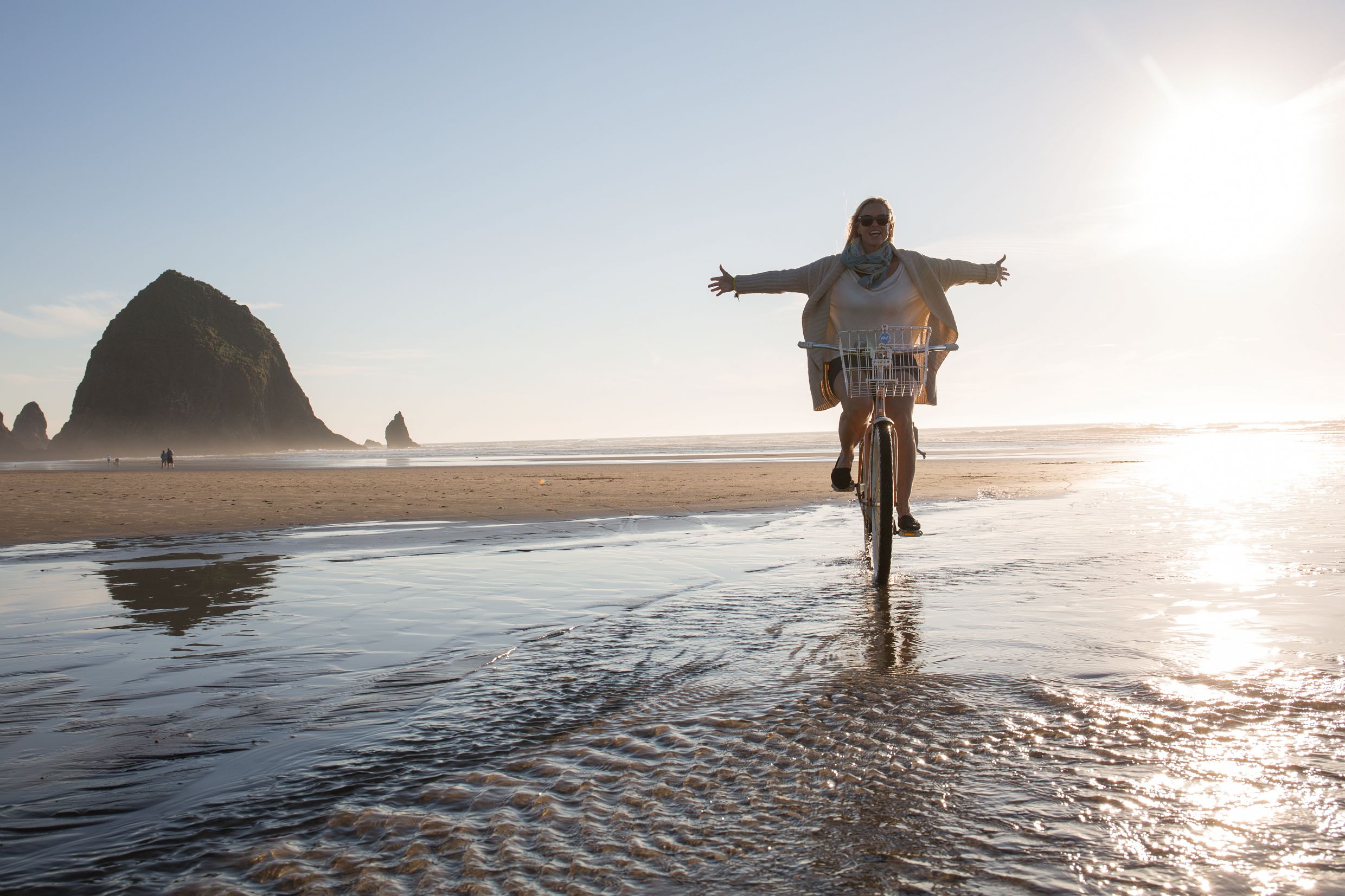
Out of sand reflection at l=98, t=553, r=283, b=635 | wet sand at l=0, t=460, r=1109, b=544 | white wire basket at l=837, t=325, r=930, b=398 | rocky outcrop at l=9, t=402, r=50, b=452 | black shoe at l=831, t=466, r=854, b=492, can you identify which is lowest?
sand reflection at l=98, t=553, r=283, b=635

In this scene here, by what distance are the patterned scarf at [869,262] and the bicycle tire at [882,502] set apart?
1.12 metres

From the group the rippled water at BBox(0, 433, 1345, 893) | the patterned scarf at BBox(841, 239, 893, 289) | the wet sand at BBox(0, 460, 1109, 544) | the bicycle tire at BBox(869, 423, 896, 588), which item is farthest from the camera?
the wet sand at BBox(0, 460, 1109, 544)

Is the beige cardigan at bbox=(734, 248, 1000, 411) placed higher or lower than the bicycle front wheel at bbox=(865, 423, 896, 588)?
higher

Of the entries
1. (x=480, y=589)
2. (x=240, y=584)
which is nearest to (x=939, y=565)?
(x=480, y=589)

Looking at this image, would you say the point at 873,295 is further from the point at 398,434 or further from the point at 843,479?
the point at 398,434

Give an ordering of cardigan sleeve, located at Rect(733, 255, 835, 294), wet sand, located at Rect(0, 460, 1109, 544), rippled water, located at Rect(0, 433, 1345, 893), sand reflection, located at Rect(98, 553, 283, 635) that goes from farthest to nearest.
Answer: wet sand, located at Rect(0, 460, 1109, 544) → cardigan sleeve, located at Rect(733, 255, 835, 294) → sand reflection, located at Rect(98, 553, 283, 635) → rippled water, located at Rect(0, 433, 1345, 893)

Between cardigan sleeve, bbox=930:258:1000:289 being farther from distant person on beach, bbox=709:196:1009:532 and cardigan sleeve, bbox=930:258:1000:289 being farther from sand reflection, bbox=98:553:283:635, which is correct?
sand reflection, bbox=98:553:283:635

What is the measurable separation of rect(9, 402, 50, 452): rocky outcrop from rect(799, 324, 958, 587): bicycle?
166 meters

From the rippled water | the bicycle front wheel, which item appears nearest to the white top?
the bicycle front wheel

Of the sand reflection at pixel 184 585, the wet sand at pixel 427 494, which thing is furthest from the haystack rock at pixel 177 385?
the sand reflection at pixel 184 585

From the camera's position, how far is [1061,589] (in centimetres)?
518

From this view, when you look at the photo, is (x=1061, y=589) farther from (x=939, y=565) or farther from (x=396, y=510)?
(x=396, y=510)

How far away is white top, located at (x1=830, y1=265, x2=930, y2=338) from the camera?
19.6 ft

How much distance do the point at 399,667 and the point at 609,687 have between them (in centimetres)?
106
